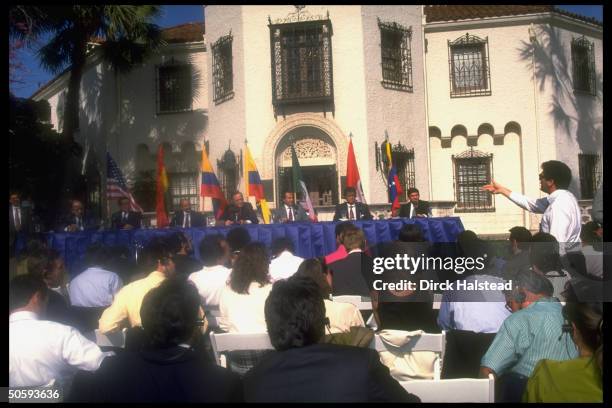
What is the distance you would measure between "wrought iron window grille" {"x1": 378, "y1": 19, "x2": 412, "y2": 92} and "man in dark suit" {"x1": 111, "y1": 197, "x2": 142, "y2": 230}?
7565 millimetres

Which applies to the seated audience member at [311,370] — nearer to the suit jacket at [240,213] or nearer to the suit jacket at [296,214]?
the suit jacket at [240,213]

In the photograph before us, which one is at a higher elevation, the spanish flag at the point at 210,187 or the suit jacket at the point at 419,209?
the spanish flag at the point at 210,187

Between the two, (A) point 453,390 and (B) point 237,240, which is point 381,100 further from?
(A) point 453,390


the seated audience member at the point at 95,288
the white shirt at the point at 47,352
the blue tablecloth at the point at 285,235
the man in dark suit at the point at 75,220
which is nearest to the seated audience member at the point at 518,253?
the white shirt at the point at 47,352

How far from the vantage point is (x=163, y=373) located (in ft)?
8.13

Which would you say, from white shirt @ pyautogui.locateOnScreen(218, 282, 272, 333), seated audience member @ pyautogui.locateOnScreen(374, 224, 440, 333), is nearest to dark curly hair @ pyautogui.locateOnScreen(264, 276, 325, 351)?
white shirt @ pyautogui.locateOnScreen(218, 282, 272, 333)

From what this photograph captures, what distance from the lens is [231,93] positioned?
15.4m

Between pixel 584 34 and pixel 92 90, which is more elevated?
pixel 584 34

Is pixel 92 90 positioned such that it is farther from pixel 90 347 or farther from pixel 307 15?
pixel 90 347

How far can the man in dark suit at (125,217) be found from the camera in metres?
10.5

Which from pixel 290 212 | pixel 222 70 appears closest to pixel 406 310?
pixel 290 212

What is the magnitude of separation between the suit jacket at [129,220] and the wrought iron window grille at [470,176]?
888 cm
